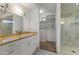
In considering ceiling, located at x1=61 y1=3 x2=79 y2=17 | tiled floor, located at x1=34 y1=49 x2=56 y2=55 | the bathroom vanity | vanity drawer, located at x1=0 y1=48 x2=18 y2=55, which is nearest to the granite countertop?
the bathroom vanity

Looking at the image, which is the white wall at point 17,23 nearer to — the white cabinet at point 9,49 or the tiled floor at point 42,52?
the white cabinet at point 9,49

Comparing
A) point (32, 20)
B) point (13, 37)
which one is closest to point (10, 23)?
point (13, 37)

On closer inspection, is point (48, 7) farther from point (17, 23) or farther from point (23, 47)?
point (23, 47)

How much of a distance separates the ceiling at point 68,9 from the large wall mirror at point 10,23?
1.97 ft

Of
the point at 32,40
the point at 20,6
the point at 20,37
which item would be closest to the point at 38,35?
the point at 32,40

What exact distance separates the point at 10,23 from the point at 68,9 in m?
0.82

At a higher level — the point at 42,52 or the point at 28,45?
the point at 28,45

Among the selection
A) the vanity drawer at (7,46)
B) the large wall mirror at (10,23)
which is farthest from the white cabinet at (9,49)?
the large wall mirror at (10,23)

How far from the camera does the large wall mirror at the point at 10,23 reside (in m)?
1.34

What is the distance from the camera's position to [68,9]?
1.43 meters

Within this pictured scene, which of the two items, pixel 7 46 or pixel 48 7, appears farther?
pixel 48 7

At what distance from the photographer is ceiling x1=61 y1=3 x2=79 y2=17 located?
1.43 metres

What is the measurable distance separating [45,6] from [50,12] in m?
0.11

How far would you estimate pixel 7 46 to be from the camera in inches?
49.9
